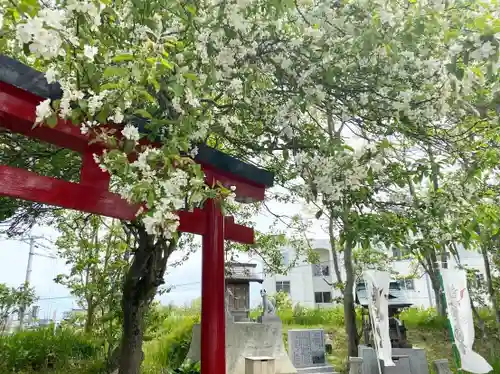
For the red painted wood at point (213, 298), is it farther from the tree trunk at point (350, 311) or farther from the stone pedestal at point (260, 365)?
the tree trunk at point (350, 311)

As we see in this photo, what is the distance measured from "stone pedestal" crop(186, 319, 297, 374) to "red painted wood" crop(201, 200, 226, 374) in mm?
4659

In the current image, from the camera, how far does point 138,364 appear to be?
497cm

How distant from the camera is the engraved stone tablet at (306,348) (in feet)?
27.3

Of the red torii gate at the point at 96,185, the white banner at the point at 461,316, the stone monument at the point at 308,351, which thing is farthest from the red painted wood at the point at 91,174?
the stone monument at the point at 308,351

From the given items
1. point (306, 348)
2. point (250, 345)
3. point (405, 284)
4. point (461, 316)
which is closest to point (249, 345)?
point (250, 345)

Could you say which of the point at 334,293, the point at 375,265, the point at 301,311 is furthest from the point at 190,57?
the point at 334,293

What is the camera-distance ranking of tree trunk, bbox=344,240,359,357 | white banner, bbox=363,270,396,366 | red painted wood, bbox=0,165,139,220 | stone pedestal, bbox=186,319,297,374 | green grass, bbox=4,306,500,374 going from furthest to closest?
1. tree trunk, bbox=344,240,359,357
2. stone pedestal, bbox=186,319,297,374
3. green grass, bbox=4,306,500,374
4. white banner, bbox=363,270,396,366
5. red painted wood, bbox=0,165,139,220

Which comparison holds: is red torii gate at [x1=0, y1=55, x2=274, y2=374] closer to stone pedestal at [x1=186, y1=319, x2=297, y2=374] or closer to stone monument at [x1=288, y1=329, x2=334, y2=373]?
stone pedestal at [x1=186, y1=319, x2=297, y2=374]

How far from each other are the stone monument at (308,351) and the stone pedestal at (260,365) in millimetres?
1388

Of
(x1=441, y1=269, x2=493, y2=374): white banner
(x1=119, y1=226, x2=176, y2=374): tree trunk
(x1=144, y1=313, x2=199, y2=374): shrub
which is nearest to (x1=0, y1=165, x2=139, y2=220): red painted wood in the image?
(x1=119, y1=226, x2=176, y2=374): tree trunk

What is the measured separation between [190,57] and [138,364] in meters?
4.29

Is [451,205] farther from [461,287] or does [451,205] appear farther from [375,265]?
[375,265]

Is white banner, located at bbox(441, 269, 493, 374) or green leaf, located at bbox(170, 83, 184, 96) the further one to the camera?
white banner, located at bbox(441, 269, 493, 374)

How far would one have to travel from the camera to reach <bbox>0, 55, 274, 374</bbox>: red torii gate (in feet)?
6.72
